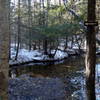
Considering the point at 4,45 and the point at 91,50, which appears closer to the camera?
the point at 4,45

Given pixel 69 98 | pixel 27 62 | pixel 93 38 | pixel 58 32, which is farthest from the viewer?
pixel 27 62

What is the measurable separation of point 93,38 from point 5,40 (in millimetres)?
3081

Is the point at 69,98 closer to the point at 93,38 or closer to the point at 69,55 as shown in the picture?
the point at 93,38

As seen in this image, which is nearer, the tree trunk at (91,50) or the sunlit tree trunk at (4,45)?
the sunlit tree trunk at (4,45)

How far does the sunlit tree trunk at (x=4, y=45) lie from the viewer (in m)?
4.67

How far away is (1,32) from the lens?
4684mm

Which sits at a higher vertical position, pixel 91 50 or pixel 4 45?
pixel 4 45

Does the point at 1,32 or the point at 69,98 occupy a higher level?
the point at 1,32

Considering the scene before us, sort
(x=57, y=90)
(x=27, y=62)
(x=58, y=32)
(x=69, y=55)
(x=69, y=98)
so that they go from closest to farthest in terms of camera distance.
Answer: (x=69, y=98) < (x=57, y=90) < (x=58, y=32) < (x=27, y=62) < (x=69, y=55)

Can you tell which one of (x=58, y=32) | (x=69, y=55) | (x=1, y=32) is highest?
(x=1, y=32)

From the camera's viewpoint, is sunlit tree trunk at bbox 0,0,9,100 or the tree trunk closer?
sunlit tree trunk at bbox 0,0,9,100

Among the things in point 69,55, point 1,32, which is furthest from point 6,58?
point 69,55

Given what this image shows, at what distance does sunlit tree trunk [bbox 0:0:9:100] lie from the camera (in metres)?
4.67

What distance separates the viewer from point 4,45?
4.68 meters
